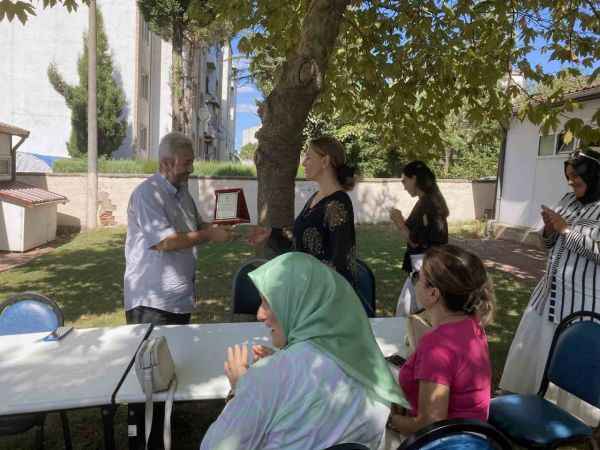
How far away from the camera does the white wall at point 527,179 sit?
38.5 ft

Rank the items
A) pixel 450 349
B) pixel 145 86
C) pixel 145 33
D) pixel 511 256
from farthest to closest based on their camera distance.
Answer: pixel 145 86
pixel 145 33
pixel 511 256
pixel 450 349

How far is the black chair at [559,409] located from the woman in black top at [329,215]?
1.06 meters

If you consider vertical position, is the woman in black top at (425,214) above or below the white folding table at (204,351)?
above

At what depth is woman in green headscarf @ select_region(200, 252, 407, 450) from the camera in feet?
4.23

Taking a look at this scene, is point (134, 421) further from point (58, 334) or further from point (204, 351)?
point (58, 334)

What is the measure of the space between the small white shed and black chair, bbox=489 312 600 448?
33.1 ft

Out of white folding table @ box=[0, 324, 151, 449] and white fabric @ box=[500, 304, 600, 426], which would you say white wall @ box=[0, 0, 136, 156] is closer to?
white folding table @ box=[0, 324, 151, 449]

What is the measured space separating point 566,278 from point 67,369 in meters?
2.88

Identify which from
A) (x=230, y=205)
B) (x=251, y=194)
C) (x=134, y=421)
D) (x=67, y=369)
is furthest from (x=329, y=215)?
(x=251, y=194)

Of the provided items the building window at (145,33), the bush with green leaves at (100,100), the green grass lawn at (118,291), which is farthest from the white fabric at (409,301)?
the building window at (145,33)

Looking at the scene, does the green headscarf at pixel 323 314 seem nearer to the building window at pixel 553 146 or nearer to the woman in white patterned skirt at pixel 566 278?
the woman in white patterned skirt at pixel 566 278

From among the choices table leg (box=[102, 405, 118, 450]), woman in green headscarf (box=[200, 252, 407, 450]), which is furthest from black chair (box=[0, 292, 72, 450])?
woman in green headscarf (box=[200, 252, 407, 450])

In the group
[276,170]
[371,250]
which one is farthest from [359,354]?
[371,250]

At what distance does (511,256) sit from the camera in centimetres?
1050
